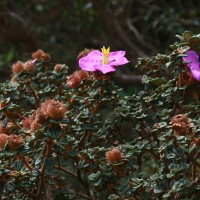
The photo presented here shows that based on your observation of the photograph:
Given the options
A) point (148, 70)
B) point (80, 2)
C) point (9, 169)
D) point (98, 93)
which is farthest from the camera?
point (80, 2)

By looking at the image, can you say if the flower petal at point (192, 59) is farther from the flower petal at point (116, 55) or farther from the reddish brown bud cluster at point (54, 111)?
the reddish brown bud cluster at point (54, 111)

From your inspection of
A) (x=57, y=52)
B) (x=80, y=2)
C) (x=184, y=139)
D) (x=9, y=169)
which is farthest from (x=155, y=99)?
(x=57, y=52)

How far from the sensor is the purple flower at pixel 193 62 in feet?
4.16

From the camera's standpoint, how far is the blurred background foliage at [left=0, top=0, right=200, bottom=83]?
362 cm

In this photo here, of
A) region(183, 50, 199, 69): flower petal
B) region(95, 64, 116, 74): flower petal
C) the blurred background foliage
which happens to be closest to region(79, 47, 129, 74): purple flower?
region(95, 64, 116, 74): flower petal

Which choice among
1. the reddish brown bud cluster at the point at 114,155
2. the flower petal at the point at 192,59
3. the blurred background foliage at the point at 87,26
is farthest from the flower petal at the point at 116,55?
the blurred background foliage at the point at 87,26

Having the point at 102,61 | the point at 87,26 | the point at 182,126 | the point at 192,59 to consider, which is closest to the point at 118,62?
the point at 102,61

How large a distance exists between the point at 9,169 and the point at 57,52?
3.05 meters

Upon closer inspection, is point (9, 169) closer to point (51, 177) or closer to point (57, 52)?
point (51, 177)

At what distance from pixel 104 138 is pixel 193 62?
1.07ft

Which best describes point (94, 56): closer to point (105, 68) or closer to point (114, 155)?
point (105, 68)

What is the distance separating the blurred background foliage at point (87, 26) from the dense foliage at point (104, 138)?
204cm

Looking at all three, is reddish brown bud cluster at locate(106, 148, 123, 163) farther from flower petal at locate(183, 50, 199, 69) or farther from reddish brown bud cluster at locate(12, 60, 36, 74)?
reddish brown bud cluster at locate(12, 60, 36, 74)

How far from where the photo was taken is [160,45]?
4.03 m
